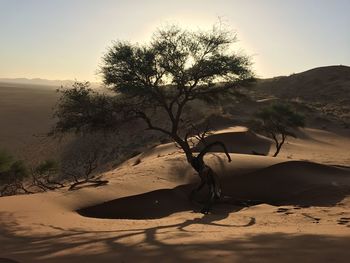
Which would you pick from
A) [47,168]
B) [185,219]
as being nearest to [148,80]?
[185,219]

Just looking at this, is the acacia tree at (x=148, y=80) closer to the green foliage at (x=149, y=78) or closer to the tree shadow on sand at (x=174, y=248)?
the green foliage at (x=149, y=78)

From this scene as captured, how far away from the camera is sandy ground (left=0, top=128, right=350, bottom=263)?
6.51m

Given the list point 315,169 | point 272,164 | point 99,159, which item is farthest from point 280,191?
point 99,159

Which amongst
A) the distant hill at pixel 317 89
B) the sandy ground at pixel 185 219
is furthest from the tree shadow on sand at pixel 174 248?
the distant hill at pixel 317 89

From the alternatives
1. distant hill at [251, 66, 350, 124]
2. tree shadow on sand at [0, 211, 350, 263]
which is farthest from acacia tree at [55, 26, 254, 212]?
distant hill at [251, 66, 350, 124]

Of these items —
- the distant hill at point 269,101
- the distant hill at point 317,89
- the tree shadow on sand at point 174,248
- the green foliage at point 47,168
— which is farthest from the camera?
the distant hill at point 317,89

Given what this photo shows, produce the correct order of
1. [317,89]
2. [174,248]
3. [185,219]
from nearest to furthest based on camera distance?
[174,248] < [185,219] < [317,89]

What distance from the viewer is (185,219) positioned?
12180 mm

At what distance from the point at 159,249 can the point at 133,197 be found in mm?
7882

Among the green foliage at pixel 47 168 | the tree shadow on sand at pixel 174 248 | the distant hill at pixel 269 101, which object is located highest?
the distant hill at pixel 269 101

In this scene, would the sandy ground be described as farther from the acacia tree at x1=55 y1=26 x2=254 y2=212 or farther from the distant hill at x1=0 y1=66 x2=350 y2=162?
the distant hill at x1=0 y1=66 x2=350 y2=162

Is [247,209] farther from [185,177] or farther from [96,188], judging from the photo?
[96,188]

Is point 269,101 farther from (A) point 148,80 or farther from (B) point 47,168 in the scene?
(A) point 148,80

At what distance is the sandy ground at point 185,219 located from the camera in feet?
21.4
